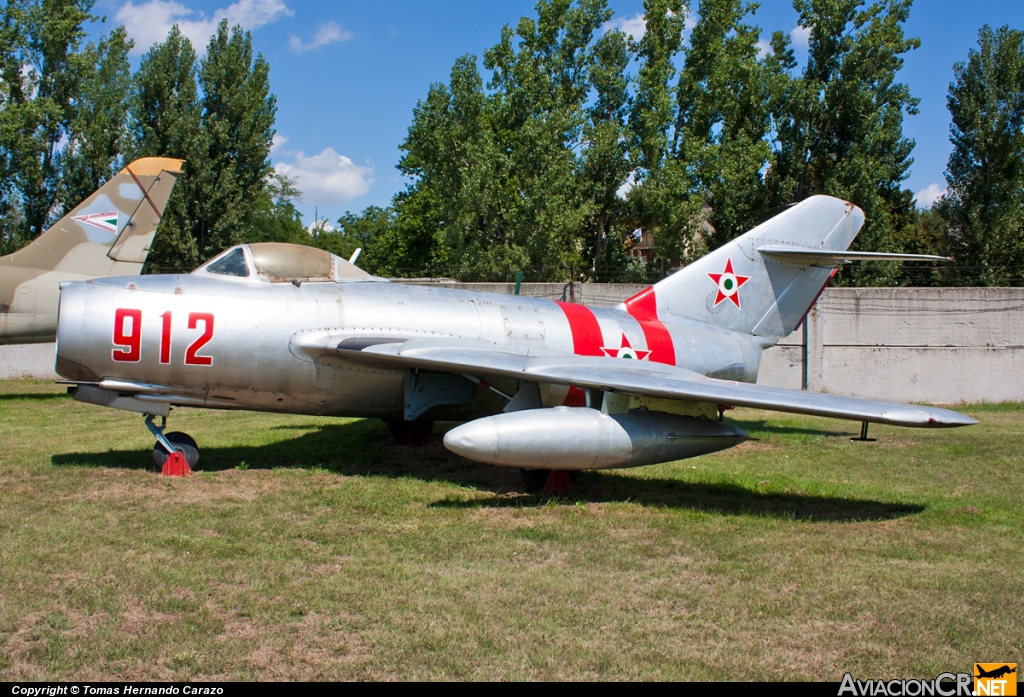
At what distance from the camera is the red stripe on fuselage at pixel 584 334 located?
997cm

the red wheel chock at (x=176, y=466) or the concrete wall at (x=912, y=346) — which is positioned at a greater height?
the concrete wall at (x=912, y=346)

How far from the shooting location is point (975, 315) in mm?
17938

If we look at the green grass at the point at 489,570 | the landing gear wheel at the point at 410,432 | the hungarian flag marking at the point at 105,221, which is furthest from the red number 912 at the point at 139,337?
the hungarian flag marking at the point at 105,221

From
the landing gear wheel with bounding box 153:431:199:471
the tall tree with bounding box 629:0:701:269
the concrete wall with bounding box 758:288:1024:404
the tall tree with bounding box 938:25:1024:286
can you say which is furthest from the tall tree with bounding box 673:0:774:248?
the landing gear wheel with bounding box 153:431:199:471

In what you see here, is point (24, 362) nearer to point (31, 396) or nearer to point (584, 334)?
point (31, 396)

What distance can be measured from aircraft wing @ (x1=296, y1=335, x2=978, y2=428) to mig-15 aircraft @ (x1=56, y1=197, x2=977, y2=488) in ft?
0.08

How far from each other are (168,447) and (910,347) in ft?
52.9

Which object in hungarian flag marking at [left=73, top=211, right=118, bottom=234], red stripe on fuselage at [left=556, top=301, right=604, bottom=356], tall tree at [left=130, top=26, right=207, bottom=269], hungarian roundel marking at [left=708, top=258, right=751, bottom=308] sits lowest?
red stripe on fuselage at [left=556, top=301, right=604, bottom=356]

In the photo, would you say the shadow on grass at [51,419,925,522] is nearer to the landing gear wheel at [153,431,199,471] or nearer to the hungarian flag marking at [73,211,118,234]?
the landing gear wheel at [153,431,199,471]

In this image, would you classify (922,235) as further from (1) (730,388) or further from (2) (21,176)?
(2) (21,176)

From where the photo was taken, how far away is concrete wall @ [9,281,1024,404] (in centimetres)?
1791

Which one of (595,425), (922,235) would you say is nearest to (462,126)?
(922,235)

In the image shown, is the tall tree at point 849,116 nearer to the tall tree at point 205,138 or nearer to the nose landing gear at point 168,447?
the tall tree at point 205,138

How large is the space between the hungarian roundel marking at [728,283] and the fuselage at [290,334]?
1140 millimetres
